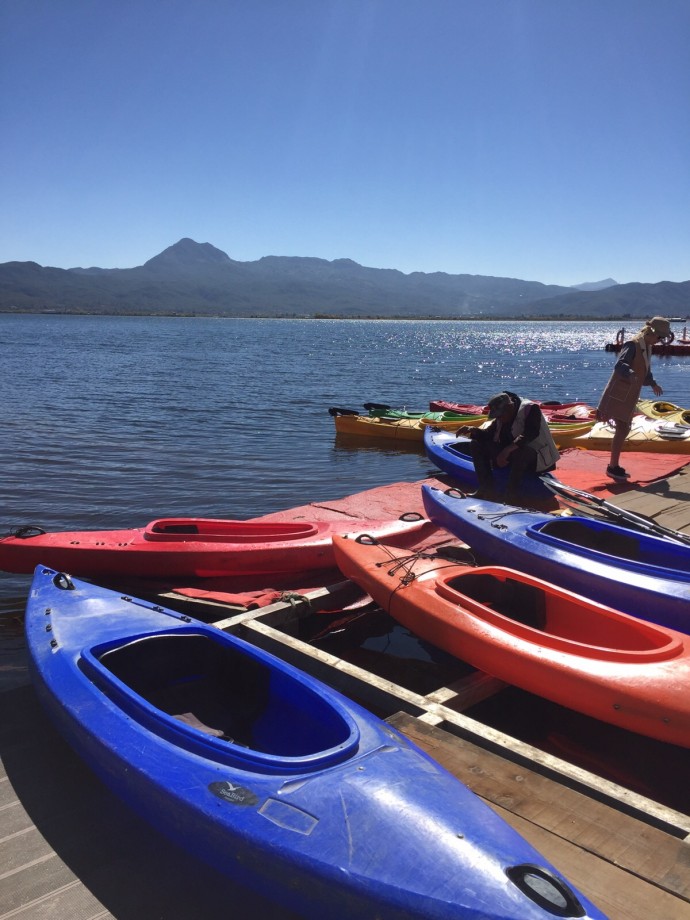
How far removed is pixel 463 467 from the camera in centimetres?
1057

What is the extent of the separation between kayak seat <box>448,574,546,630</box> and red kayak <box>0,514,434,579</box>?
5.35 feet

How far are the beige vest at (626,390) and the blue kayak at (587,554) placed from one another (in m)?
3.14

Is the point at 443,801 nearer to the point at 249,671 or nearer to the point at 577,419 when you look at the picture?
the point at 249,671

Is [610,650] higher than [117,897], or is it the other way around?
[610,650]

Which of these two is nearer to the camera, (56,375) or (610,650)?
(610,650)

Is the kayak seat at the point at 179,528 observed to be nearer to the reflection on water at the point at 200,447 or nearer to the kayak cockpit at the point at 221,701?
the reflection on water at the point at 200,447

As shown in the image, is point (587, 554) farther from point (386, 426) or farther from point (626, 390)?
point (386, 426)

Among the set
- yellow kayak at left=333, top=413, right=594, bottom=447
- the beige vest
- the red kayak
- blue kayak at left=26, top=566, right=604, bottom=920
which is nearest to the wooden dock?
blue kayak at left=26, top=566, right=604, bottom=920

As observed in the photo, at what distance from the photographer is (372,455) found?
52.5 feet

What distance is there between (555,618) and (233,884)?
10.5 ft

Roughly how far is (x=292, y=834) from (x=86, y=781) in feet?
6.02

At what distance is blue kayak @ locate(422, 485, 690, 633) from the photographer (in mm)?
5281

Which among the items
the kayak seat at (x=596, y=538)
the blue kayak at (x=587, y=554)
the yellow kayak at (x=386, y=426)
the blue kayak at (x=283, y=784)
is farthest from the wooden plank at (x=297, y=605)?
the yellow kayak at (x=386, y=426)

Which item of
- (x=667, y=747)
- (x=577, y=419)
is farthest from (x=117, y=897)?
(x=577, y=419)
